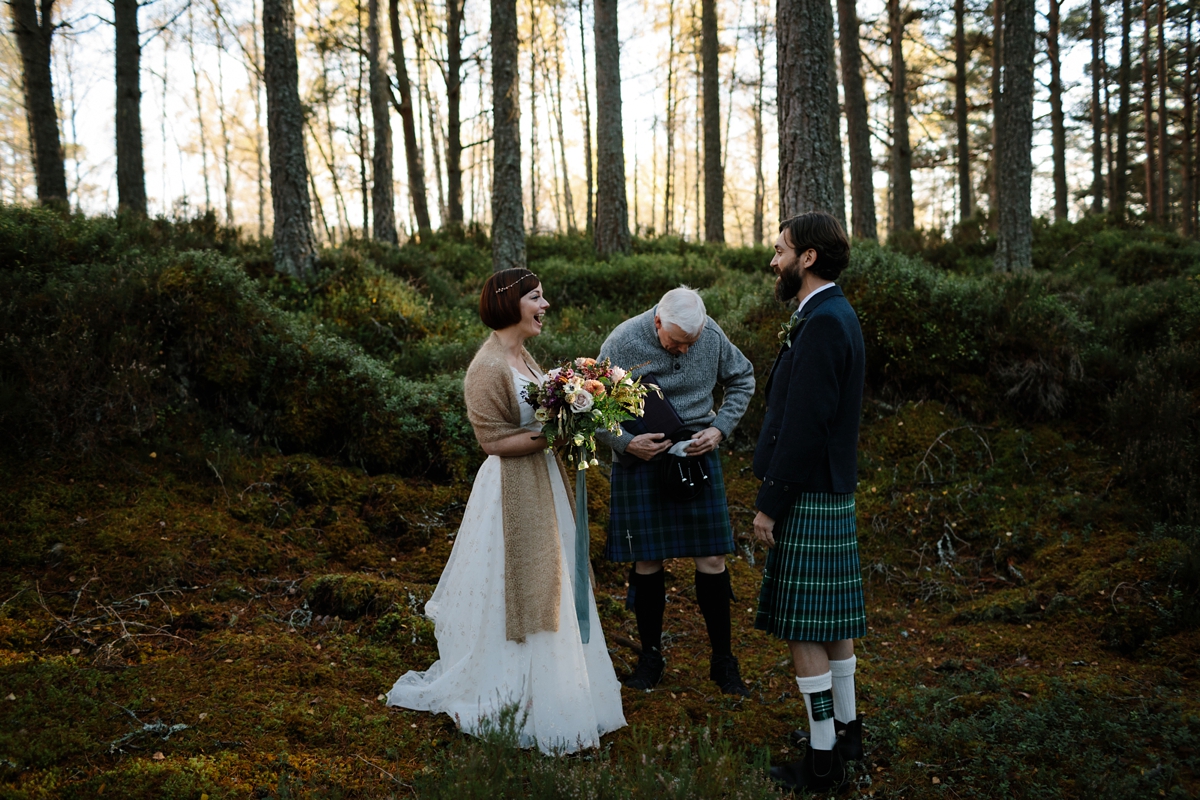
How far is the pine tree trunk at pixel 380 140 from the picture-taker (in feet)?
52.1

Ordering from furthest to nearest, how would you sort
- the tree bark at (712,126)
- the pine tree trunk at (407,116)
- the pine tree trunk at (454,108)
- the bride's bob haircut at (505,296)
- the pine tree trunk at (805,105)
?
1. the pine tree trunk at (454,108)
2. the tree bark at (712,126)
3. the pine tree trunk at (407,116)
4. the pine tree trunk at (805,105)
5. the bride's bob haircut at (505,296)

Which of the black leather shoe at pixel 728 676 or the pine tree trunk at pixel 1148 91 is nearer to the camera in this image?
the black leather shoe at pixel 728 676

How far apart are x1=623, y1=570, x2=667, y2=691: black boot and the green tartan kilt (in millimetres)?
1166

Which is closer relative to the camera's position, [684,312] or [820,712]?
[820,712]

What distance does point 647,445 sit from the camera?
14.2 ft

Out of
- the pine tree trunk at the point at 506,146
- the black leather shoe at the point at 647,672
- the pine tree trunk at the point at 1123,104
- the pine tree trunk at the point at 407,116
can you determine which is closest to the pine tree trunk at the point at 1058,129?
the pine tree trunk at the point at 1123,104

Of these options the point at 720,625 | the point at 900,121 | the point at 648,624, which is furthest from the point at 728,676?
Answer: the point at 900,121

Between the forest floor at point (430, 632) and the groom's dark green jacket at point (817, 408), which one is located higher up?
the groom's dark green jacket at point (817, 408)

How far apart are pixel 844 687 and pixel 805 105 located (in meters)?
6.50

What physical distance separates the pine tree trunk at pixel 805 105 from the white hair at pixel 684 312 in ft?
14.0

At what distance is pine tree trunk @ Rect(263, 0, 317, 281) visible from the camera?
9227mm

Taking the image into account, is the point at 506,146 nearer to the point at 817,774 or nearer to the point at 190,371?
the point at 190,371

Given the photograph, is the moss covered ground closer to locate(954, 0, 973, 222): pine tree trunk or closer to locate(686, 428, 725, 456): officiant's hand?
locate(686, 428, 725, 456): officiant's hand

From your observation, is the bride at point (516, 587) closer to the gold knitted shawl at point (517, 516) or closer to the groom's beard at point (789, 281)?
the gold knitted shawl at point (517, 516)
